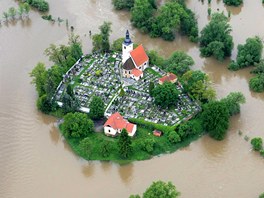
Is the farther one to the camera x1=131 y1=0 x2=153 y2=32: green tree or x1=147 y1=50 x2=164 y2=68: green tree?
x1=131 y1=0 x2=153 y2=32: green tree

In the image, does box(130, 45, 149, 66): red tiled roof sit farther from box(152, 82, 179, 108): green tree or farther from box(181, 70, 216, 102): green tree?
box(152, 82, 179, 108): green tree

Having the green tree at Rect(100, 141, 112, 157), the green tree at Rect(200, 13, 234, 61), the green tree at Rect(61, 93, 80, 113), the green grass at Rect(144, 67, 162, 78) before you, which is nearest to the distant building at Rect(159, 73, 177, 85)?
the green grass at Rect(144, 67, 162, 78)

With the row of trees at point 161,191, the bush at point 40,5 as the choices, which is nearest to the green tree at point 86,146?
the row of trees at point 161,191

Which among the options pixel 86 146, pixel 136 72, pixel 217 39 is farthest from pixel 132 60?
pixel 86 146

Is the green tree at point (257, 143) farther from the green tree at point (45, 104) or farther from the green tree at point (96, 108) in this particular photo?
the green tree at point (45, 104)

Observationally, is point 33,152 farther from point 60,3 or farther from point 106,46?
point 60,3

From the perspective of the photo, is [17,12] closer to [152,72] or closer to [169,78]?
[152,72]

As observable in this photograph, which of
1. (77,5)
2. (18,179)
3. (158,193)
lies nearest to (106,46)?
(77,5)
